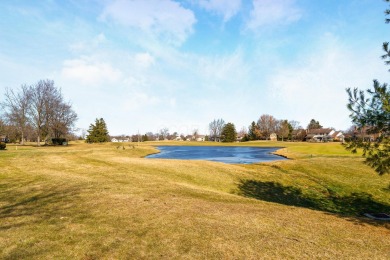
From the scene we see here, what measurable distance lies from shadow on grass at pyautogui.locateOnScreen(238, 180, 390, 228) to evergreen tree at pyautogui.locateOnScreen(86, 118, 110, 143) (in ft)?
296

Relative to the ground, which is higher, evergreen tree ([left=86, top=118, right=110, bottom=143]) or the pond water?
evergreen tree ([left=86, top=118, right=110, bottom=143])

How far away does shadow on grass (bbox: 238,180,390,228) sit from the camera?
19.6 m

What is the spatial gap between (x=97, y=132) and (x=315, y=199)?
9548 cm

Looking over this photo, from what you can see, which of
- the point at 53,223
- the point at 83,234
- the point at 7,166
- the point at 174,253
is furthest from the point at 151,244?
the point at 7,166

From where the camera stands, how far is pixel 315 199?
21.5 meters

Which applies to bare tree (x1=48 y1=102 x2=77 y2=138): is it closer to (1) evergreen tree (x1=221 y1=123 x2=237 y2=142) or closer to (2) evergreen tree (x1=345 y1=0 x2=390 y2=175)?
(2) evergreen tree (x1=345 y1=0 x2=390 y2=175)

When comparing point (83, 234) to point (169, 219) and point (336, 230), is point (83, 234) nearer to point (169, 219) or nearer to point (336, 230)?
point (169, 219)

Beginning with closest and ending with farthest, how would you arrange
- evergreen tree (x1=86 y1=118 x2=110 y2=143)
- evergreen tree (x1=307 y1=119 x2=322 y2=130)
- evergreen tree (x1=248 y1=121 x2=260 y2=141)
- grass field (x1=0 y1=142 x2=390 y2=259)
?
grass field (x1=0 y1=142 x2=390 y2=259) < evergreen tree (x1=86 y1=118 x2=110 y2=143) < evergreen tree (x1=248 y1=121 x2=260 y2=141) < evergreen tree (x1=307 y1=119 x2=322 y2=130)

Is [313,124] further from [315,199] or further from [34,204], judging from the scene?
[34,204]

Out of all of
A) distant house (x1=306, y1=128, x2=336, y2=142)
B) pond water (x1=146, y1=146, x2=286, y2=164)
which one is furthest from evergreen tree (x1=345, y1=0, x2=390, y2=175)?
distant house (x1=306, y1=128, x2=336, y2=142)

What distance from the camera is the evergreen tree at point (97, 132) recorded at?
10325cm

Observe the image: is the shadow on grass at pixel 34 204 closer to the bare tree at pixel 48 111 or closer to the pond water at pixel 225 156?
the pond water at pixel 225 156

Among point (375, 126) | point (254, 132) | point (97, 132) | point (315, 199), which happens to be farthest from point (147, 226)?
point (254, 132)

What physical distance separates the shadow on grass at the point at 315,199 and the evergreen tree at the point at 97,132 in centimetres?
9010
